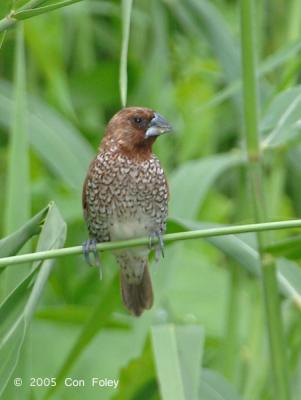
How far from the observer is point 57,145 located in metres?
3.87

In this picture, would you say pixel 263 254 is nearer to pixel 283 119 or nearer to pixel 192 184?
pixel 283 119

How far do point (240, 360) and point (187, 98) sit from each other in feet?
4.44

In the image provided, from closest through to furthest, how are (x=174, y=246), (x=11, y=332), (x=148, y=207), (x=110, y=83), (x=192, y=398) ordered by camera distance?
(x=11, y=332)
(x=192, y=398)
(x=148, y=207)
(x=174, y=246)
(x=110, y=83)

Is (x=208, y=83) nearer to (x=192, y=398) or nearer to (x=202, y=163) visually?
(x=202, y=163)

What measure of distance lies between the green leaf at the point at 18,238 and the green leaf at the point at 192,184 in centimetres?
128

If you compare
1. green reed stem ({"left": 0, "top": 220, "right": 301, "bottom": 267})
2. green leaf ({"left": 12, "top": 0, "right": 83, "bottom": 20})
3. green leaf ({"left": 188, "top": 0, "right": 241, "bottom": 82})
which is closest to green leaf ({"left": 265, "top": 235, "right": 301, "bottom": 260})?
green reed stem ({"left": 0, "top": 220, "right": 301, "bottom": 267})

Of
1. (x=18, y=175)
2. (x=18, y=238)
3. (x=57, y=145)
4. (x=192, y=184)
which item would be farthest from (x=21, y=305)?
(x=57, y=145)

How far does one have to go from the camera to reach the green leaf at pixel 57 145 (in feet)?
12.6

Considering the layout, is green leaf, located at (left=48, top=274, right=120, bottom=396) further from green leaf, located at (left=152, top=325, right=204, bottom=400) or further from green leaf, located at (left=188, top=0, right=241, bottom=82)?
green leaf, located at (left=188, top=0, right=241, bottom=82)

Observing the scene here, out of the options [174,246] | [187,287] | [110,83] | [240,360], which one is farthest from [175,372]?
[110,83]

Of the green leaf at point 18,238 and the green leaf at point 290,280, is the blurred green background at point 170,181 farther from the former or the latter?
the green leaf at point 18,238

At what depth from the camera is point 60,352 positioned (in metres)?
3.71

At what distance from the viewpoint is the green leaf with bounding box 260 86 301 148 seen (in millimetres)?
2742

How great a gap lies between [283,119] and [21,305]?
38.2 inches
